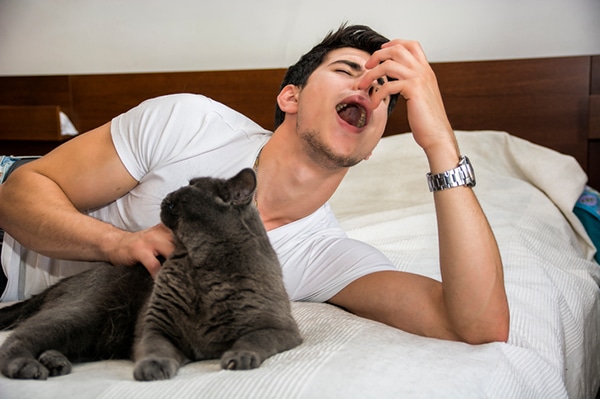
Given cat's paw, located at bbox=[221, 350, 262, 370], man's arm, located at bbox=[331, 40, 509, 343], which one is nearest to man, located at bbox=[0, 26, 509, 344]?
man's arm, located at bbox=[331, 40, 509, 343]

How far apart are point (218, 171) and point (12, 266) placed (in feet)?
1.92

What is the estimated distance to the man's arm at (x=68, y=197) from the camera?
1374mm

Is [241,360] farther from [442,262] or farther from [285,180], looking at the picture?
[285,180]

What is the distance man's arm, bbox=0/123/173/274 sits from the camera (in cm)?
137

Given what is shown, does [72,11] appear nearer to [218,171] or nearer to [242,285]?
[218,171]

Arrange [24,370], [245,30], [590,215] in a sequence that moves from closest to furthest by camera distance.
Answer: [24,370] → [590,215] → [245,30]

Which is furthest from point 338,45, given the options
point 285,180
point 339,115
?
point 285,180

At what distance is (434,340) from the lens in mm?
1205

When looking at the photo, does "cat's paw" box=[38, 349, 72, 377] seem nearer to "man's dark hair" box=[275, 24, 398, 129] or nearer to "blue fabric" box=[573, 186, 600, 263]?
"man's dark hair" box=[275, 24, 398, 129]

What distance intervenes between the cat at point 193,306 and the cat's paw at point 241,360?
2 cm

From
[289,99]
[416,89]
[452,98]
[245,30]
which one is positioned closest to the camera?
[416,89]

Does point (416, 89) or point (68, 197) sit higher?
point (416, 89)

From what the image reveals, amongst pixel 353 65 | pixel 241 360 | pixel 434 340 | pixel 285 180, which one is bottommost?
pixel 434 340

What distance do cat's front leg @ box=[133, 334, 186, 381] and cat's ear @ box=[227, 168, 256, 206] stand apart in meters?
0.25
